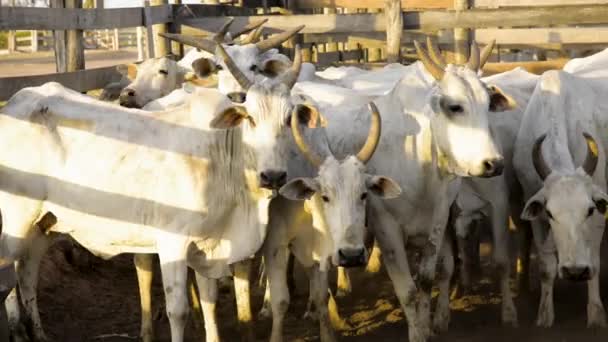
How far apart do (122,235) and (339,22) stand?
5.52 meters

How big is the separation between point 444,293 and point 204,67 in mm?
2609

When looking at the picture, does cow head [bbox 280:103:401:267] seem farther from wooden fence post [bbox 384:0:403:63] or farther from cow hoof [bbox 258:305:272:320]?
wooden fence post [bbox 384:0:403:63]

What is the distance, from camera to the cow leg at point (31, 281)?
25.2 feet

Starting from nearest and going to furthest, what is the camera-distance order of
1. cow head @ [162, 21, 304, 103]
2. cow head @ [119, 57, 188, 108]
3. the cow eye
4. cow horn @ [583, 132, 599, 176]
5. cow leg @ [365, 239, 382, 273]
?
the cow eye → cow horn @ [583, 132, 599, 176] → cow head @ [162, 21, 304, 103] → cow head @ [119, 57, 188, 108] → cow leg @ [365, 239, 382, 273]

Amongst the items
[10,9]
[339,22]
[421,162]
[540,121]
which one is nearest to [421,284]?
[421,162]

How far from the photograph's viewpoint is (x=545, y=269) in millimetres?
8305

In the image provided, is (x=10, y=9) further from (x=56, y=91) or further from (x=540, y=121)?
(x=540, y=121)

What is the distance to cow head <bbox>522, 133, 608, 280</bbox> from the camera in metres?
7.63

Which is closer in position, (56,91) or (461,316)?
(56,91)

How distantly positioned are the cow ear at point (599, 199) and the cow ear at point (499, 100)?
2.58 feet

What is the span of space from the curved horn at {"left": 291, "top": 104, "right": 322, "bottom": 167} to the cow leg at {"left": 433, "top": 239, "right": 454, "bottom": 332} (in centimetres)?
154

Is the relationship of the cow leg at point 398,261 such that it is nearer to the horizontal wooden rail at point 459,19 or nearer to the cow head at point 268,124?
the cow head at point 268,124

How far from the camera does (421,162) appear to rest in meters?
7.63

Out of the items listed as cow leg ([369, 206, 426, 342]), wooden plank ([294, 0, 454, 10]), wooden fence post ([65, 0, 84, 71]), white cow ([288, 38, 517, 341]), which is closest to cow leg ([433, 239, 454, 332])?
white cow ([288, 38, 517, 341])
